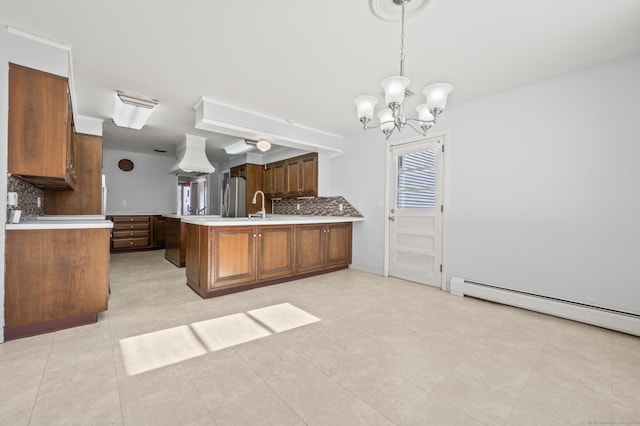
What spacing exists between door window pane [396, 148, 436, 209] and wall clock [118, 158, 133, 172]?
21.2 ft

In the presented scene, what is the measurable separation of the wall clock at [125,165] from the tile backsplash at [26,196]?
3059 millimetres

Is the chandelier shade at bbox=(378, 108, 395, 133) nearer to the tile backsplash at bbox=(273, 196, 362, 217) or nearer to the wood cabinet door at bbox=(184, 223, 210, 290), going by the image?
the wood cabinet door at bbox=(184, 223, 210, 290)

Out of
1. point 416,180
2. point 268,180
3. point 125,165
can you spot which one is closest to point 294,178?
point 268,180

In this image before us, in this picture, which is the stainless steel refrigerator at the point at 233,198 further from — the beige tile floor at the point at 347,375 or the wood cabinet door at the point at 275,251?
the beige tile floor at the point at 347,375

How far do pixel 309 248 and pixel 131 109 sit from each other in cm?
315

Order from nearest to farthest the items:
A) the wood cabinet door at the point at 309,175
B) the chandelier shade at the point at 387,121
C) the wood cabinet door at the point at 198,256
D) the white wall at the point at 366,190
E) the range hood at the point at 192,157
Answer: the chandelier shade at the point at 387,121, the wood cabinet door at the point at 198,256, the white wall at the point at 366,190, the range hood at the point at 192,157, the wood cabinet door at the point at 309,175

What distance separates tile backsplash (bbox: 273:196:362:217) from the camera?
515cm

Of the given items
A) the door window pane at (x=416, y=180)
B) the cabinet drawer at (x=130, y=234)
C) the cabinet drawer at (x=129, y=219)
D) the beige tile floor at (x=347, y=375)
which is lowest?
the beige tile floor at (x=347, y=375)

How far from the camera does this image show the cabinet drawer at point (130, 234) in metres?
6.17

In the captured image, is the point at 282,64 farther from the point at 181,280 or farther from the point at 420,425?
A: the point at 181,280

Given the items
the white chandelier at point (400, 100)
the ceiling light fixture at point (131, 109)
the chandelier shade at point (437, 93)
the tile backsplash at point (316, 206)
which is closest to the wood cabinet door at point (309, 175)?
the tile backsplash at point (316, 206)

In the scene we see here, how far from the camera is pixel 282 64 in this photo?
266 cm

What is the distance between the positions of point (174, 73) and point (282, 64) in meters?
1.15

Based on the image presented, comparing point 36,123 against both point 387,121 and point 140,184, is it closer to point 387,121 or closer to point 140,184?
point 387,121
